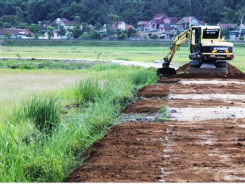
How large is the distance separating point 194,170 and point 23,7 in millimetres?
142526

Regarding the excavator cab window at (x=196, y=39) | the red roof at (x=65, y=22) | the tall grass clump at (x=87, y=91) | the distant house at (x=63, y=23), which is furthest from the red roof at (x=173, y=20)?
the tall grass clump at (x=87, y=91)

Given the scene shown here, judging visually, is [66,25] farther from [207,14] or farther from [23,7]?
[207,14]

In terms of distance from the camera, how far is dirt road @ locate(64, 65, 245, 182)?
8109 mm

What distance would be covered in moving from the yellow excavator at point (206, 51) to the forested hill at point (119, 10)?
91484 mm

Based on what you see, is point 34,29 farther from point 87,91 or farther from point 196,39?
point 87,91

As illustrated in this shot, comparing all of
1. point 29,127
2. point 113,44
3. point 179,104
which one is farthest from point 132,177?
point 113,44

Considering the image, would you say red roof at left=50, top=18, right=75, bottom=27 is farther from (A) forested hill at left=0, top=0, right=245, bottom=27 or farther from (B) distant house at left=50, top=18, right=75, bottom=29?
(A) forested hill at left=0, top=0, right=245, bottom=27

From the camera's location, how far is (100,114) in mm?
13078

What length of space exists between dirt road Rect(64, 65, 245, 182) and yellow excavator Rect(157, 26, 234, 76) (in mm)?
10272

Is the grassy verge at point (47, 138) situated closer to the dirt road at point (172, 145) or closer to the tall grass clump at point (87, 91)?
the dirt road at point (172, 145)

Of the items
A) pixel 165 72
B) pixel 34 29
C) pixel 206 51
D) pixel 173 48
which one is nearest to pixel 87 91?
pixel 206 51

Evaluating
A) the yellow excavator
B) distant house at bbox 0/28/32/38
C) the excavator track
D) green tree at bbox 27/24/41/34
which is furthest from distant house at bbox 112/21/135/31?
the excavator track

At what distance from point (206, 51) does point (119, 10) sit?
366 ft

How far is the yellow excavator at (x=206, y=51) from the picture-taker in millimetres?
27672
